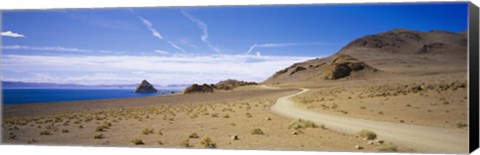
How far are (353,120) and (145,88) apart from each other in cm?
734

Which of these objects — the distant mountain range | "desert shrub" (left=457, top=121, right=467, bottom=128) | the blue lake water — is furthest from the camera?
the blue lake water

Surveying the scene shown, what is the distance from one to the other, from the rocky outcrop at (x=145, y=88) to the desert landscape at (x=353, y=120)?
1.16 meters

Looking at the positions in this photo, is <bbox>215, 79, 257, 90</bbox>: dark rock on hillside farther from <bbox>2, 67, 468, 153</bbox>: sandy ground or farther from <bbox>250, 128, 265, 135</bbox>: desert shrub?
<bbox>250, 128, 265, 135</bbox>: desert shrub

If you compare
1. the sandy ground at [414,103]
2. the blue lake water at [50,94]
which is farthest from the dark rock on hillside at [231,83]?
the sandy ground at [414,103]

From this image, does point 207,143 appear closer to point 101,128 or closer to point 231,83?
→ point 231,83

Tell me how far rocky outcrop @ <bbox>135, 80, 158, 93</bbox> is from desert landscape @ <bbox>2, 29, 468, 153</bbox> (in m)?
1.16

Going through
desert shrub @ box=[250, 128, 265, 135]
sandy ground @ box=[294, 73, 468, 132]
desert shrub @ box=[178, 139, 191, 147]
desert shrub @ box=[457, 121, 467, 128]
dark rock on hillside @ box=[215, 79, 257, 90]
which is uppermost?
dark rock on hillside @ box=[215, 79, 257, 90]

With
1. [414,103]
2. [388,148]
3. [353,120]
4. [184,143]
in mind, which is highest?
[414,103]

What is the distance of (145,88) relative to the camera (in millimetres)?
18969

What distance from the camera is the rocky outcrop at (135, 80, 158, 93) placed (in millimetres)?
18000

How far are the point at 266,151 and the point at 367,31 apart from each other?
4.55 metres

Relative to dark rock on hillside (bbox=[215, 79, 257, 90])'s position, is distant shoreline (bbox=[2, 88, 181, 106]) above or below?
below

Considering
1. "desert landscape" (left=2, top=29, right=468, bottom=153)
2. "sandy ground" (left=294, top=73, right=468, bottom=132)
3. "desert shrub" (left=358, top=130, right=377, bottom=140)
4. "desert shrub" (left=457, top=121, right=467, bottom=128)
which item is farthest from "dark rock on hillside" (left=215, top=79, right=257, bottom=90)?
"desert shrub" (left=457, top=121, right=467, bottom=128)

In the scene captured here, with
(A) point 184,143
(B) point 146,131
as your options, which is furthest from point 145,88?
(A) point 184,143
